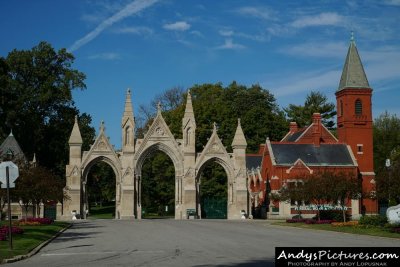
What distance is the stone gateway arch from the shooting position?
55.8 m

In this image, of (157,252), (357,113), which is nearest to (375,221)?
(157,252)

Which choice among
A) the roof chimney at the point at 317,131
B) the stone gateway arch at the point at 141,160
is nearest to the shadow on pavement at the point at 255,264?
the stone gateway arch at the point at 141,160

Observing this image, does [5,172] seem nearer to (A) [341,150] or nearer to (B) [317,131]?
(B) [317,131]

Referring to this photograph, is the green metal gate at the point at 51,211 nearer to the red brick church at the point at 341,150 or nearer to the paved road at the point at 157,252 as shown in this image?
the red brick church at the point at 341,150

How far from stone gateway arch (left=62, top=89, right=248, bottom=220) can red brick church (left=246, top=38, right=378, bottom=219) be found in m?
5.52

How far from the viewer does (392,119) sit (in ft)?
311

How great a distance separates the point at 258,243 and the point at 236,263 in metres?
7.48

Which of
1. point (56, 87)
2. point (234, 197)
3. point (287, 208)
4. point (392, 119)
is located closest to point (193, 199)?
point (234, 197)

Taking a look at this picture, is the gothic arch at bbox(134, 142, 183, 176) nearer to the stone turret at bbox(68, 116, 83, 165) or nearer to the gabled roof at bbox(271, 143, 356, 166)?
the stone turret at bbox(68, 116, 83, 165)

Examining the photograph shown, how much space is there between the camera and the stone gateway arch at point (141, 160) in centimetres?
5581

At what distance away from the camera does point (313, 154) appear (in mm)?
64125

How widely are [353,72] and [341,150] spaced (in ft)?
28.7

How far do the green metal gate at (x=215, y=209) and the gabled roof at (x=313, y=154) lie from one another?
6939mm

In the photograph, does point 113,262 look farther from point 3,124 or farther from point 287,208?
point 3,124
